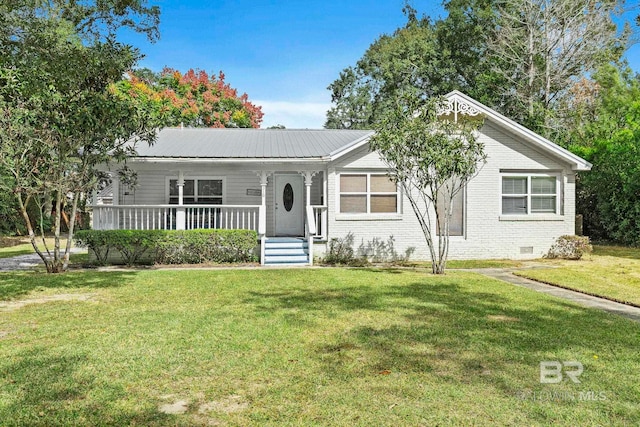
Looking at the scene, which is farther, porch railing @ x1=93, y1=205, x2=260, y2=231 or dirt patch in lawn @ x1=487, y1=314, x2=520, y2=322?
porch railing @ x1=93, y1=205, x2=260, y2=231

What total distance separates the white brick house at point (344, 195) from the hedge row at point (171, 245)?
621mm

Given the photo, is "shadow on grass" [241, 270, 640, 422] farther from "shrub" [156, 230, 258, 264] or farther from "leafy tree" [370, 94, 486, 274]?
"shrub" [156, 230, 258, 264]

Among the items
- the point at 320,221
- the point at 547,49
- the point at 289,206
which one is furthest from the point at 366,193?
the point at 547,49

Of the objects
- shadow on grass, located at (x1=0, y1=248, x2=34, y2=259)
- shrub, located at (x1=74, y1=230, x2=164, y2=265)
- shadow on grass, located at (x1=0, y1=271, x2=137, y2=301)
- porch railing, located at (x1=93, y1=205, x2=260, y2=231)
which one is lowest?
shadow on grass, located at (x1=0, y1=271, x2=137, y2=301)

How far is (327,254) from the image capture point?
1381cm

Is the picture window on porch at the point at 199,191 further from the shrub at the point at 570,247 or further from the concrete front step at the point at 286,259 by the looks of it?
the shrub at the point at 570,247

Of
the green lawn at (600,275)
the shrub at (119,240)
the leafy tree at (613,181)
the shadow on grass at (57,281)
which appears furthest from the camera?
the leafy tree at (613,181)

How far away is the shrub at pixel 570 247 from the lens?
1423cm

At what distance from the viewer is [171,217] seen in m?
13.5

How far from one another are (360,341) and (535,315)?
3.04 m

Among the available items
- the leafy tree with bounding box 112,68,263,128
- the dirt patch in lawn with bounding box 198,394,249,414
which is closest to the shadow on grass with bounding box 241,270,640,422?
the dirt patch in lawn with bounding box 198,394,249,414

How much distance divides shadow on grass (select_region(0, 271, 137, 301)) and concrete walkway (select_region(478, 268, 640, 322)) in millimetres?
8567

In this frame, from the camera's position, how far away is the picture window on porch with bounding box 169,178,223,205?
1509 cm

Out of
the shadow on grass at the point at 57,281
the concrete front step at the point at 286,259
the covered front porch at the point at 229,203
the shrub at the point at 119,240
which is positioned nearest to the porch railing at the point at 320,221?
the covered front porch at the point at 229,203
